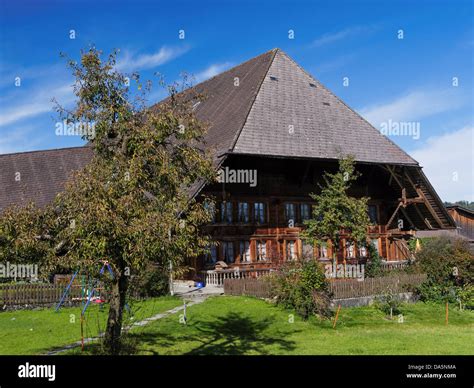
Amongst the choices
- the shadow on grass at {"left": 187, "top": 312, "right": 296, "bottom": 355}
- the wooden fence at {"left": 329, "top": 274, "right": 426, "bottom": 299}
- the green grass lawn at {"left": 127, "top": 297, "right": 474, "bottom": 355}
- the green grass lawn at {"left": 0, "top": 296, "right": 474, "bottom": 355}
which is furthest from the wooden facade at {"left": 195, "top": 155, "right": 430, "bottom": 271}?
the shadow on grass at {"left": 187, "top": 312, "right": 296, "bottom": 355}

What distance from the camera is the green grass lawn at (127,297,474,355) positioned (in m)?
13.5

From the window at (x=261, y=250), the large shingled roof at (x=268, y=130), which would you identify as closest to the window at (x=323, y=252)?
the window at (x=261, y=250)

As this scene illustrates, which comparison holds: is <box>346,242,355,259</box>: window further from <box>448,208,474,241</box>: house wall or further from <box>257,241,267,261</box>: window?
<box>448,208,474,241</box>: house wall

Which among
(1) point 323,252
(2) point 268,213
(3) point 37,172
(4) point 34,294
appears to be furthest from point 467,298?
(3) point 37,172

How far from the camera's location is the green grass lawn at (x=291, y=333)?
1348cm

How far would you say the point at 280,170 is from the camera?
28.8m

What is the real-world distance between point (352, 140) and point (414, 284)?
968 centimetres

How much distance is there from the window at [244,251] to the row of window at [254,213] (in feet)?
3.83

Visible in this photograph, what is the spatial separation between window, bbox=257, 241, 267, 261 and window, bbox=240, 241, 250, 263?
635 millimetres

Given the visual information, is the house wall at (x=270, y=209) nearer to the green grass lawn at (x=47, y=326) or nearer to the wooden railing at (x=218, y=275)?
the wooden railing at (x=218, y=275)

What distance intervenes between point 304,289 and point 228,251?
9.14 m

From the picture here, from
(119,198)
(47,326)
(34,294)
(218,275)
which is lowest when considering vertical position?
(47,326)

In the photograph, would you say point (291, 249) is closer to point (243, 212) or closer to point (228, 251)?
point (243, 212)
